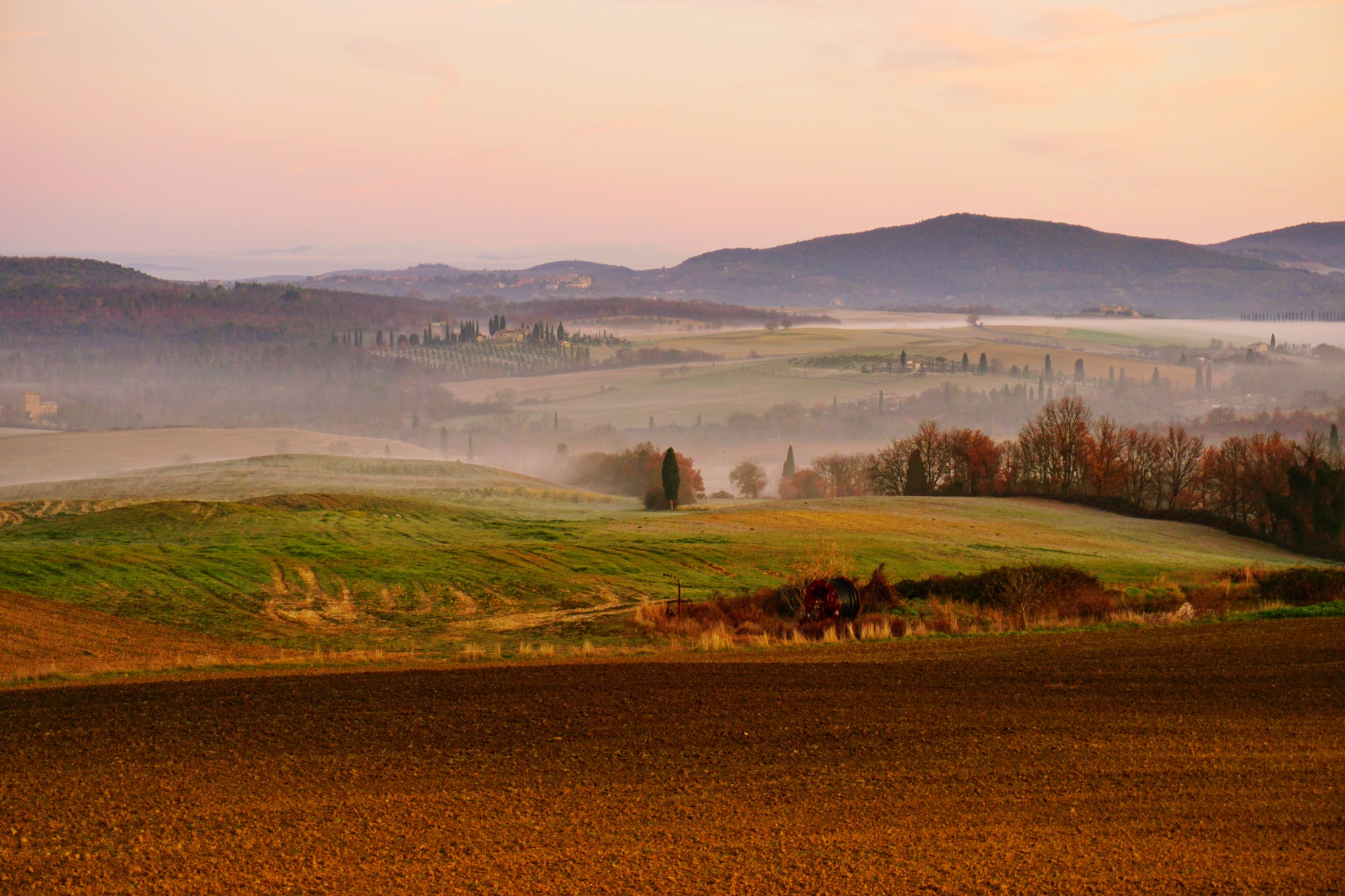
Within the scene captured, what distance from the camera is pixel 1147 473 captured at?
344 feet

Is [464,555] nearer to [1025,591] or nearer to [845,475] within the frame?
[1025,591]

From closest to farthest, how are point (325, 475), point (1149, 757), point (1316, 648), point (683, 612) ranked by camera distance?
1. point (1149, 757)
2. point (1316, 648)
3. point (683, 612)
4. point (325, 475)

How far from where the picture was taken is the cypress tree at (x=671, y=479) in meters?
93.0

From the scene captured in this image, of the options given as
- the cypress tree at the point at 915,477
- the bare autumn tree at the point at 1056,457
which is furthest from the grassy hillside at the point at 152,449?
the bare autumn tree at the point at 1056,457

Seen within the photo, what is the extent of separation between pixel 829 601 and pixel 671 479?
65.3 meters

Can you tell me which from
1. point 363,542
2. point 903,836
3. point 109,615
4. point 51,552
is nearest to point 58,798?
point 903,836

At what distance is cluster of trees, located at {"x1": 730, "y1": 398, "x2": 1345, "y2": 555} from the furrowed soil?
67846mm

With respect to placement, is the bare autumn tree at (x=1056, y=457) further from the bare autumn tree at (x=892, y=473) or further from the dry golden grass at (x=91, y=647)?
the dry golden grass at (x=91, y=647)

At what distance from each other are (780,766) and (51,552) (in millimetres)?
39565

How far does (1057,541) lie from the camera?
5944 centimetres

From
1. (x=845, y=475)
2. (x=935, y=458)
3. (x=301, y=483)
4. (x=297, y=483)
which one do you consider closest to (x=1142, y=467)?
(x=935, y=458)

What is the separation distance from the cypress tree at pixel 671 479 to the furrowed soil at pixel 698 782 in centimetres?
7464

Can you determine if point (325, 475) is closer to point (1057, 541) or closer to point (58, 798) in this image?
point (1057, 541)

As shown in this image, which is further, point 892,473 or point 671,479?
point 892,473
